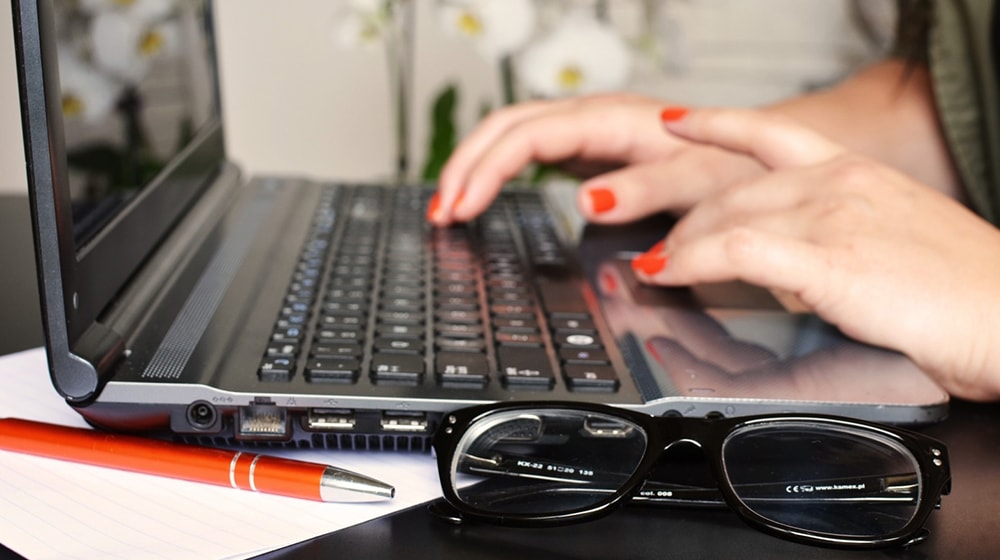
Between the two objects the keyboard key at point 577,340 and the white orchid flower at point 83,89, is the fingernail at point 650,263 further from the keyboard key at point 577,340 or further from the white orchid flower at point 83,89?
the white orchid flower at point 83,89

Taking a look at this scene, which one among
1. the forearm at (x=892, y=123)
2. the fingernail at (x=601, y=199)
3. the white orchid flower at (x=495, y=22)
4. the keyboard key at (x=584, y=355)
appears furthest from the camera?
the white orchid flower at (x=495, y=22)

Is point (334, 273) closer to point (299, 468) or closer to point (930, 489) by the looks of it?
point (299, 468)

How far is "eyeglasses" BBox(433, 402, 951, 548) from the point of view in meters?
0.36

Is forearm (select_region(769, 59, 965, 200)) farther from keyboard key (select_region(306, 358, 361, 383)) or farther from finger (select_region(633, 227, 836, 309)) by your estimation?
keyboard key (select_region(306, 358, 361, 383))

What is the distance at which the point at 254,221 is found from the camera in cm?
66

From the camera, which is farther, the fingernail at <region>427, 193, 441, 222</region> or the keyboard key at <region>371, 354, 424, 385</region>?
the fingernail at <region>427, 193, 441, 222</region>

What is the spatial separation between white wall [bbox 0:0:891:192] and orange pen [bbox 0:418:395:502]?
1.09 m

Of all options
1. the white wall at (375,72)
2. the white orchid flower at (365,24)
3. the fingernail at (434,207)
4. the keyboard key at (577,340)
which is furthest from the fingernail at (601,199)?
the white wall at (375,72)

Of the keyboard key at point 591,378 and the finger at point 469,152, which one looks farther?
the finger at point 469,152

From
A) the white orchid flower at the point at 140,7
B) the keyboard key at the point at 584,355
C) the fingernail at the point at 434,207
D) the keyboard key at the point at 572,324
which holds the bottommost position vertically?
the fingernail at the point at 434,207

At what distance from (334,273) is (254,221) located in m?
0.13

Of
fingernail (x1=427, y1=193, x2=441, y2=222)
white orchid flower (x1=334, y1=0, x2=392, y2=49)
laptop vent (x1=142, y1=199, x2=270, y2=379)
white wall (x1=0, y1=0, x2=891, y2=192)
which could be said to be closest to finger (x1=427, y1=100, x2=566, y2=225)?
fingernail (x1=427, y1=193, x2=441, y2=222)

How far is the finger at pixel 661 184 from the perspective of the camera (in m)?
0.67

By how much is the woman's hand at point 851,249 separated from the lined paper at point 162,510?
0.21m
